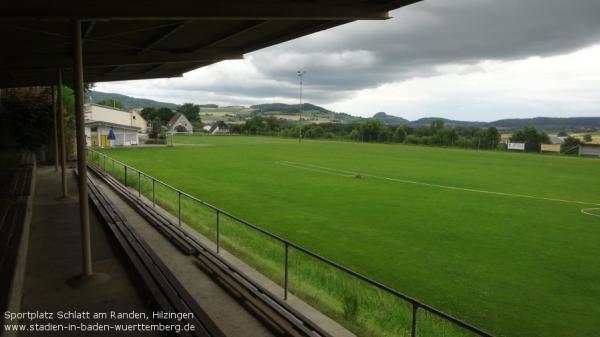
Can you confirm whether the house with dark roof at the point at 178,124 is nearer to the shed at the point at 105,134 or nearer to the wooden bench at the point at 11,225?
the shed at the point at 105,134

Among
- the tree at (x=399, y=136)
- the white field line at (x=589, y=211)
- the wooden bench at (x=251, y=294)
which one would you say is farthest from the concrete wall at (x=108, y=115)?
the white field line at (x=589, y=211)

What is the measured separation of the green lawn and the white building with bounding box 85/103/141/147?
30.8m

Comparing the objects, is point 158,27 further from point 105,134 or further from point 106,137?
point 105,134

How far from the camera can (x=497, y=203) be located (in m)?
19.6

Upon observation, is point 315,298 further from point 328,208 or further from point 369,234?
point 328,208

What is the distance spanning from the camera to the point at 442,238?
13055 mm

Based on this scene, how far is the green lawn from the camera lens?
7.83 metres

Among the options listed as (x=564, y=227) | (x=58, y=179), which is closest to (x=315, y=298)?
(x=564, y=227)

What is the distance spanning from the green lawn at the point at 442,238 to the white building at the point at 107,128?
30.8 meters

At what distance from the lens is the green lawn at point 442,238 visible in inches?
308

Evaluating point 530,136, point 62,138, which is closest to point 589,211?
point 62,138

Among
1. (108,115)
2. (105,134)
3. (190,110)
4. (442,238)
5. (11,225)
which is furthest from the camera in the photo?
(190,110)

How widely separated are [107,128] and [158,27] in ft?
175

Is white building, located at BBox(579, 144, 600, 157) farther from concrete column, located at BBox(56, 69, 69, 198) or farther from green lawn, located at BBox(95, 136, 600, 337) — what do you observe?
concrete column, located at BBox(56, 69, 69, 198)
